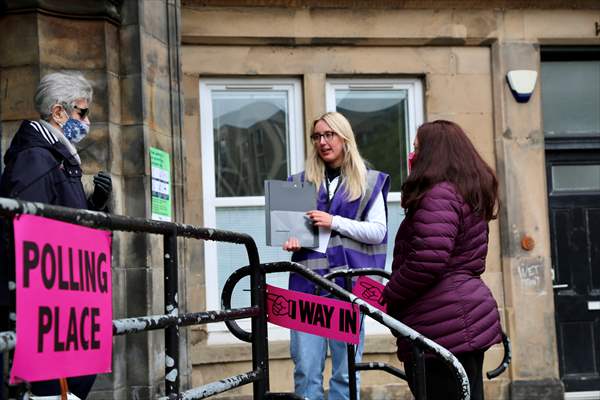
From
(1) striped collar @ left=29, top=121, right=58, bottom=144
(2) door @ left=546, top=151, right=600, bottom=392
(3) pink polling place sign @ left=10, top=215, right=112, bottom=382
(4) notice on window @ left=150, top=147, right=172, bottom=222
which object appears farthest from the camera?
(2) door @ left=546, top=151, right=600, bottom=392

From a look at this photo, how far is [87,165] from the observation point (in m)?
6.66

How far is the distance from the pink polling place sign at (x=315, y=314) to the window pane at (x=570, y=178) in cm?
565

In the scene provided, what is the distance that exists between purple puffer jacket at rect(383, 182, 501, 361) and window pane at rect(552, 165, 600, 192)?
215 inches

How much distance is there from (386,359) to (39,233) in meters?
6.28

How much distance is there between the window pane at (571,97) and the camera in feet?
30.4

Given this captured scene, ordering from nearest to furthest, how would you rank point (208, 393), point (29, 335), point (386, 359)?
point (29, 335) → point (208, 393) → point (386, 359)

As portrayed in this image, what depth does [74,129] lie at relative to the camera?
14.4 ft

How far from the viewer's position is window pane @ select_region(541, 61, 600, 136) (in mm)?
9266

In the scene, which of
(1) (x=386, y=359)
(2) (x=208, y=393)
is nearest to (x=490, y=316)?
(2) (x=208, y=393)

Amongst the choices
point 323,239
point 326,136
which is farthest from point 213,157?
point 323,239

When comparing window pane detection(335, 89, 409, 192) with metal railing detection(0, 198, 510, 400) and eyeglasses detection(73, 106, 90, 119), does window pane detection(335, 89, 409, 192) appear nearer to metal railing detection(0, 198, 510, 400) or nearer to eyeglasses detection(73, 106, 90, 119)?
eyeglasses detection(73, 106, 90, 119)

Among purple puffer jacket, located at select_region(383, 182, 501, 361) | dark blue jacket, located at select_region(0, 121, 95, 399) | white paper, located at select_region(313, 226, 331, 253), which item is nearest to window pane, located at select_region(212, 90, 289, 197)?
white paper, located at select_region(313, 226, 331, 253)

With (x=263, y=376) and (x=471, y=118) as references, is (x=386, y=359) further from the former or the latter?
(x=263, y=376)

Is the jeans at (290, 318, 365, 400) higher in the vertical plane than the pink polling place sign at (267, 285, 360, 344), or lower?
lower
